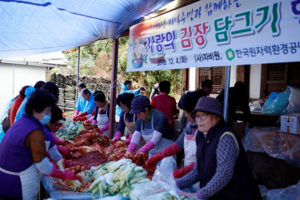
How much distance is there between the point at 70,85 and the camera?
51.5 ft

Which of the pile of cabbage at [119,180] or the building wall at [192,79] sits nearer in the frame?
the pile of cabbage at [119,180]

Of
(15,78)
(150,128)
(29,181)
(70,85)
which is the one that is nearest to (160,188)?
(29,181)

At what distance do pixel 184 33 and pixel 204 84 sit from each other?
2290mm

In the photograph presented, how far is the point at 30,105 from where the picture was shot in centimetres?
233

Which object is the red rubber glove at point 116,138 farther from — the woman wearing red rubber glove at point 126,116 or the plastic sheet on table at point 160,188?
the plastic sheet on table at point 160,188

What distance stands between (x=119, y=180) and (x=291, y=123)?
3074 mm

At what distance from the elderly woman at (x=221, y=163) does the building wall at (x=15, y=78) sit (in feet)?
41.0

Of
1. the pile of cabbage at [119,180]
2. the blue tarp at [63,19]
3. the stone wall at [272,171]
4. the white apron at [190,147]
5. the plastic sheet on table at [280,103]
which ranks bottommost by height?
the stone wall at [272,171]

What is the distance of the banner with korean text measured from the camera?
7.00 ft

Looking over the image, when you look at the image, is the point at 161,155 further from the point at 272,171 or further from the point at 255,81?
the point at 255,81

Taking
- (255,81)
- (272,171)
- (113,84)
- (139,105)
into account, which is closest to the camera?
(139,105)

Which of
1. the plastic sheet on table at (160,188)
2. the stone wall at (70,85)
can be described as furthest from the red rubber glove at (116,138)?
the stone wall at (70,85)

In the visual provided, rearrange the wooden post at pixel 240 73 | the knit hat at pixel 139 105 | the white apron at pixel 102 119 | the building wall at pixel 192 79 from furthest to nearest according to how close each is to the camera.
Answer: the building wall at pixel 192 79 → the wooden post at pixel 240 73 → the white apron at pixel 102 119 → the knit hat at pixel 139 105

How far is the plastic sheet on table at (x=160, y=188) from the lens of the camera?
77.2 inches
